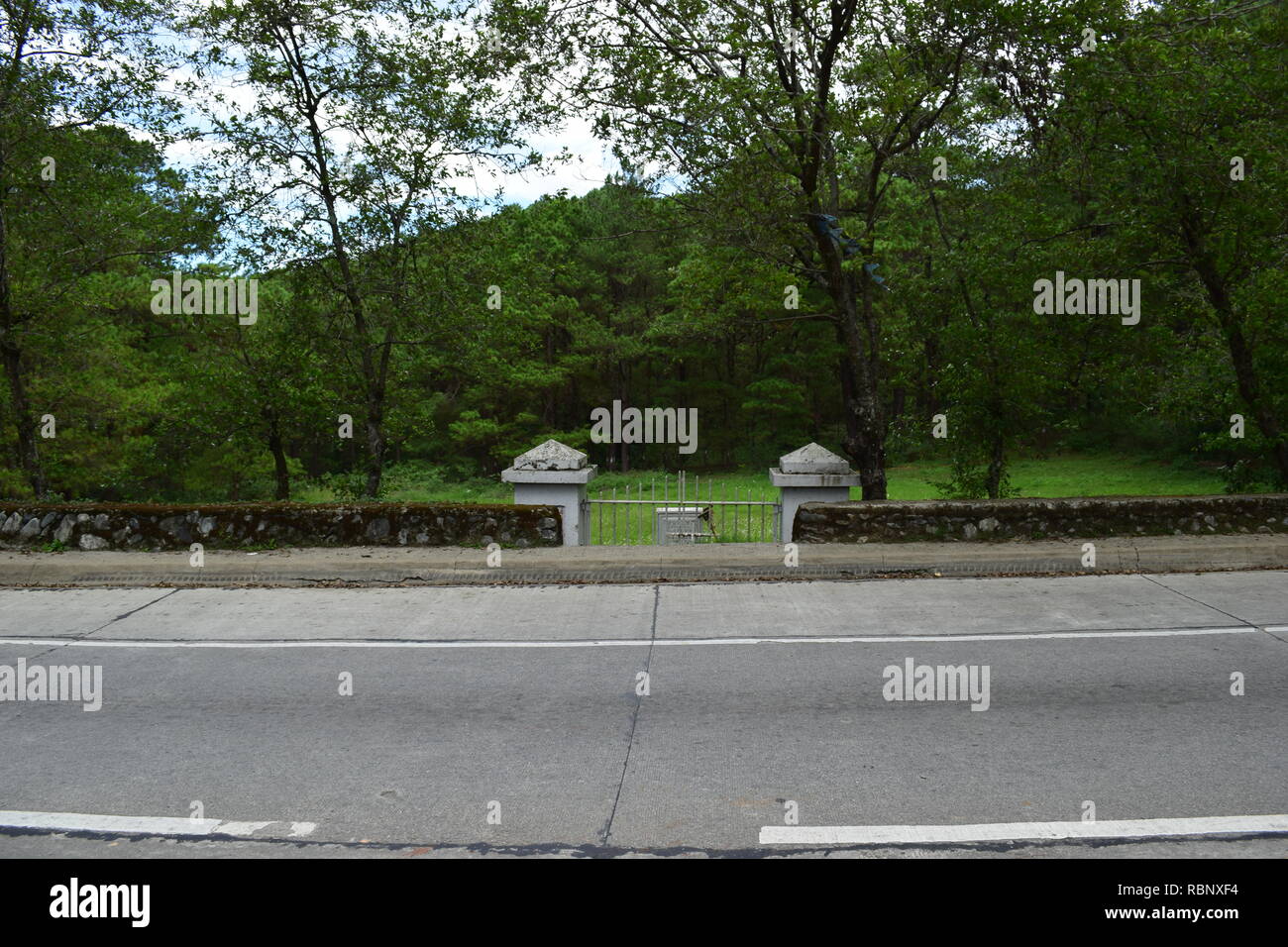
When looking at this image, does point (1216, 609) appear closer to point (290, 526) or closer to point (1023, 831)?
point (1023, 831)

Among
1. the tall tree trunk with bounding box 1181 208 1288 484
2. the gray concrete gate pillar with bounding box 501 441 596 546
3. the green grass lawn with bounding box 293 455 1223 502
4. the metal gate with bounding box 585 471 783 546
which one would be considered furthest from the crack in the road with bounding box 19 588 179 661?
the green grass lawn with bounding box 293 455 1223 502

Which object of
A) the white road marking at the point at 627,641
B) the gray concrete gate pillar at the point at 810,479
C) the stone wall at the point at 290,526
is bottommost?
the white road marking at the point at 627,641

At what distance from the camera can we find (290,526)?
11.8 meters

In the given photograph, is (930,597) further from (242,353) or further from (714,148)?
(242,353)

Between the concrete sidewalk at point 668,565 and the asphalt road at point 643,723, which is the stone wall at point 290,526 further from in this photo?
the asphalt road at point 643,723

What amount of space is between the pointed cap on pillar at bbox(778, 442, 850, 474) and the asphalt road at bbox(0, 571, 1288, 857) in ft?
9.37

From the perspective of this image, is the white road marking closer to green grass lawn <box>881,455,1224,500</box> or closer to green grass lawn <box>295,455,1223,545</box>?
green grass lawn <box>295,455,1223,545</box>

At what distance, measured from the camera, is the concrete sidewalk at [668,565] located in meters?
10.8

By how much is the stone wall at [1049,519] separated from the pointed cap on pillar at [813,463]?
0.99 m

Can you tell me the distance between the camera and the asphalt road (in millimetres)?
4652

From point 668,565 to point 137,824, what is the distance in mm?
6867

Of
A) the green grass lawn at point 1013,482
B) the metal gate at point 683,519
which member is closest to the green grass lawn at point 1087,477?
the green grass lawn at point 1013,482

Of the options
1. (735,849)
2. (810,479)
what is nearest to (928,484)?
(810,479)

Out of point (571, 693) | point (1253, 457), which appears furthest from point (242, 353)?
point (1253, 457)
